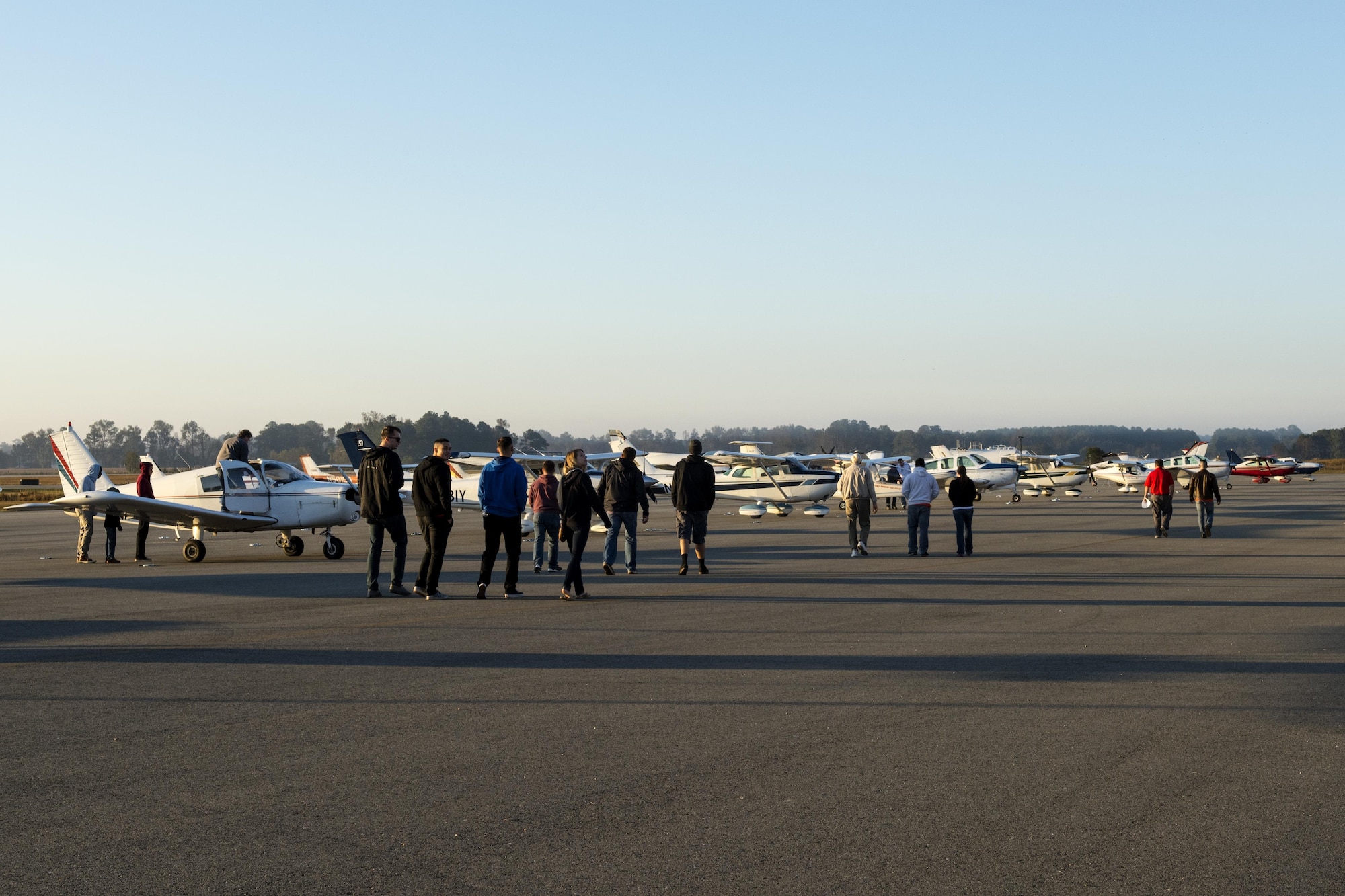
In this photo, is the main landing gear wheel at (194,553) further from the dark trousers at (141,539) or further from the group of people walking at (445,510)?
the group of people walking at (445,510)

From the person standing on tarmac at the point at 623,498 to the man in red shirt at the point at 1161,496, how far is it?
12.6m

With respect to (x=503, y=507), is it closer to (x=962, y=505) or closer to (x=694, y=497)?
(x=694, y=497)

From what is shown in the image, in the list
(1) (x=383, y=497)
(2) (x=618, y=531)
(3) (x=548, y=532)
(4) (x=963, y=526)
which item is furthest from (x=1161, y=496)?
(1) (x=383, y=497)

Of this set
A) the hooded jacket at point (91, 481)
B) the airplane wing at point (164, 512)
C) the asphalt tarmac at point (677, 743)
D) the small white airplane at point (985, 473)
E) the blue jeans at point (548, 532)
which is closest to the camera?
the asphalt tarmac at point (677, 743)

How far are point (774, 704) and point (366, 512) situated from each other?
24.4 ft

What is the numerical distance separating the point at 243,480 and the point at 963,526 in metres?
12.4

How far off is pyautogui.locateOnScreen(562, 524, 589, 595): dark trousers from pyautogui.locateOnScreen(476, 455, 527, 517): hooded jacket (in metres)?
0.71

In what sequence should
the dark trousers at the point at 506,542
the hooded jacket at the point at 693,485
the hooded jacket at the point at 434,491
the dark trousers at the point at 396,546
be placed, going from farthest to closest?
1. the hooded jacket at the point at 693,485
2. the dark trousers at the point at 396,546
3. the dark trousers at the point at 506,542
4. the hooded jacket at the point at 434,491

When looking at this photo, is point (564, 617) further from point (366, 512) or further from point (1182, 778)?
point (1182, 778)

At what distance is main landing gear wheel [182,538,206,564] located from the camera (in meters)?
18.8

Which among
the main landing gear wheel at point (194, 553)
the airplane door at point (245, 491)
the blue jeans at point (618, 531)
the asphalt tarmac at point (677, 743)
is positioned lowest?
the main landing gear wheel at point (194, 553)

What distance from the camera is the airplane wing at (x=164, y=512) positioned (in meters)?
18.2

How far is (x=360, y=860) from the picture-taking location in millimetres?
4191

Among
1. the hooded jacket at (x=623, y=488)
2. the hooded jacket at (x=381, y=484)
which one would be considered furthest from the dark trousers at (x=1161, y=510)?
the hooded jacket at (x=381, y=484)
